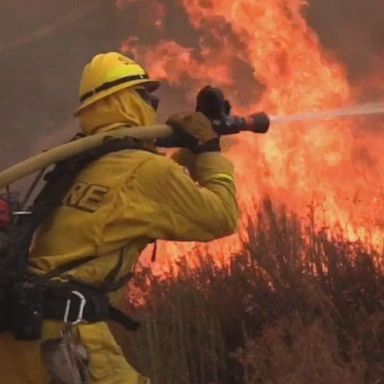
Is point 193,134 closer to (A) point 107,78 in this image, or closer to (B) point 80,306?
(A) point 107,78

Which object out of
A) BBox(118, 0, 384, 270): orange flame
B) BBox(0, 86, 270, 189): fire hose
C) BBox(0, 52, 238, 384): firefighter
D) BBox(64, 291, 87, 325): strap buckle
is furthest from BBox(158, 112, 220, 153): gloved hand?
BBox(118, 0, 384, 270): orange flame

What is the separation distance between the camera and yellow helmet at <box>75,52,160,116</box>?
11.2 ft

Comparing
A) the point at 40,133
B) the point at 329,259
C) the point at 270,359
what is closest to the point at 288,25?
the point at 40,133

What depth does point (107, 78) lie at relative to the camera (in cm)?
342

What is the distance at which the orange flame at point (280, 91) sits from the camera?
7527 mm

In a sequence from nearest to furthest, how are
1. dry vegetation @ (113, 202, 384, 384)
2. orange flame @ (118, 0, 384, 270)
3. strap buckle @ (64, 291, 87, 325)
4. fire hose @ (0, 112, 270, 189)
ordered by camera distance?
strap buckle @ (64, 291, 87, 325) < fire hose @ (0, 112, 270, 189) < dry vegetation @ (113, 202, 384, 384) < orange flame @ (118, 0, 384, 270)

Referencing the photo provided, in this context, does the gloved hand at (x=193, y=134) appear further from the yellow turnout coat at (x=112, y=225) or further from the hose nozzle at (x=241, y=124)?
the yellow turnout coat at (x=112, y=225)

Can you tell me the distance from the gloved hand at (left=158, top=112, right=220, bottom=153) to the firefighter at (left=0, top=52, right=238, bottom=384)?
0.13 metres

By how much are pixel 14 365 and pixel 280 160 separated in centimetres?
487

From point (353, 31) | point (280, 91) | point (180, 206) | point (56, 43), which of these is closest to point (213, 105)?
point (180, 206)

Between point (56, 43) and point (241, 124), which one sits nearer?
point (241, 124)

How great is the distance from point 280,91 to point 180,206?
16.9ft

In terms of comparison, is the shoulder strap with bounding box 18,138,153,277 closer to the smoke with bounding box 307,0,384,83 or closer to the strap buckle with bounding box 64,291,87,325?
the strap buckle with bounding box 64,291,87,325

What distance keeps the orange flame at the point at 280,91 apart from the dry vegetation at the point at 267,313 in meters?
1.54
